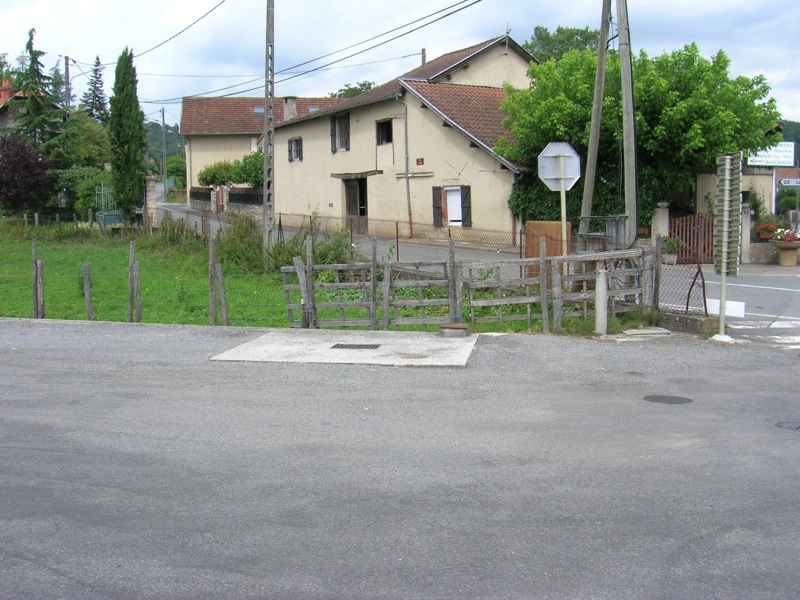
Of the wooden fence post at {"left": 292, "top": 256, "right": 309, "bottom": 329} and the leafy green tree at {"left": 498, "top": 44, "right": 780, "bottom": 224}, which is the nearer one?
the wooden fence post at {"left": 292, "top": 256, "right": 309, "bottom": 329}

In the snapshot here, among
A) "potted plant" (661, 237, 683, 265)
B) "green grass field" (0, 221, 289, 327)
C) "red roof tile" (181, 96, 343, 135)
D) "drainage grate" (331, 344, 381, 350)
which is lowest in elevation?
"drainage grate" (331, 344, 381, 350)

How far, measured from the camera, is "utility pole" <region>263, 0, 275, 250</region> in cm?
2286

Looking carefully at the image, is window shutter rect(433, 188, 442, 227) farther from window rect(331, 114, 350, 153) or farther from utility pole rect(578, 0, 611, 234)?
utility pole rect(578, 0, 611, 234)

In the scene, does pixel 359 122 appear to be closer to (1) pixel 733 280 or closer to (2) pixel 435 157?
(2) pixel 435 157

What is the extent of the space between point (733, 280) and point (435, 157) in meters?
14.0

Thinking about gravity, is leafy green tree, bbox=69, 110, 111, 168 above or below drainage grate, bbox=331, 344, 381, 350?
above

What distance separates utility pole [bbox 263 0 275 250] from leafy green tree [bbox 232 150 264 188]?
2820 cm

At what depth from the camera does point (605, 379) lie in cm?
1034

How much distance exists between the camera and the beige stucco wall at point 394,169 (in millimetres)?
31469

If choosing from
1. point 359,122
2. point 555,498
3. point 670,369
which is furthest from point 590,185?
point 359,122

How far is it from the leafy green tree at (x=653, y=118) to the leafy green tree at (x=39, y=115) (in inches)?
1208

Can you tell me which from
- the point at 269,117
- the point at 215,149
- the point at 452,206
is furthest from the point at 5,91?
the point at 269,117

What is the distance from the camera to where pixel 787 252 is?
27.1m

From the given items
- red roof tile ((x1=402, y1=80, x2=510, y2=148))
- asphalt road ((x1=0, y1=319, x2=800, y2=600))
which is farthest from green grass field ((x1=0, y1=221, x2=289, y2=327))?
red roof tile ((x1=402, y1=80, x2=510, y2=148))
